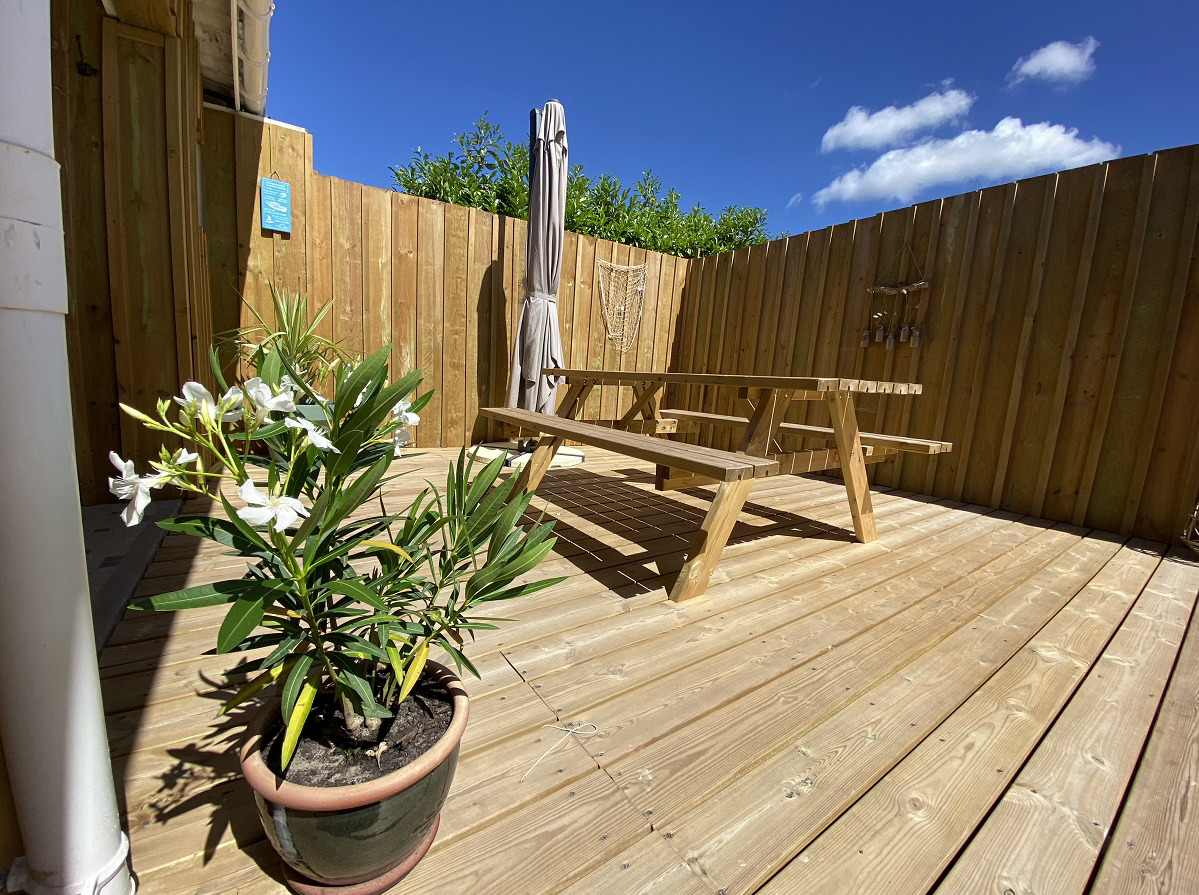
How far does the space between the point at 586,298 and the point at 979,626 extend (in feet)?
12.9

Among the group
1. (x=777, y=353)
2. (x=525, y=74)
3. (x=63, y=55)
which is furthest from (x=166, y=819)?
(x=525, y=74)

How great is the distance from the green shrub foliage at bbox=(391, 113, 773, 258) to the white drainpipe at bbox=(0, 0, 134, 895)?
6.75 metres

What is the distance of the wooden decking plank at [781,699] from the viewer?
998 mm

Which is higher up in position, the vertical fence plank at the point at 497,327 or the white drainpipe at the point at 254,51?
the white drainpipe at the point at 254,51

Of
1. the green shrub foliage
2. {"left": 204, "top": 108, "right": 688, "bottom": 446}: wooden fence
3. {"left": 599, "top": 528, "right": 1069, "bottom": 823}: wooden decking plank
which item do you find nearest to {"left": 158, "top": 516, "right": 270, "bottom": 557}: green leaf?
{"left": 599, "top": 528, "right": 1069, "bottom": 823}: wooden decking plank

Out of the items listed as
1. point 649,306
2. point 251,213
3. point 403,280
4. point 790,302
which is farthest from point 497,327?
point 790,302

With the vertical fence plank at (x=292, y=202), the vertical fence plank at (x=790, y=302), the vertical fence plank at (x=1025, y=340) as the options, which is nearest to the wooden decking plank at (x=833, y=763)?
the vertical fence plank at (x=1025, y=340)

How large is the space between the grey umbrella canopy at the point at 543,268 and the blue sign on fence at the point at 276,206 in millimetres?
1619

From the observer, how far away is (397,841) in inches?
29.0

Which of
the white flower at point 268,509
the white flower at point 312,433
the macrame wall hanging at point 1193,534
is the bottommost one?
the macrame wall hanging at point 1193,534

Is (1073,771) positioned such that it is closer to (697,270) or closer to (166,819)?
(166,819)

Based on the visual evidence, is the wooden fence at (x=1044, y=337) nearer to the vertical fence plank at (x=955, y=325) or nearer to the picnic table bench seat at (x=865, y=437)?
the vertical fence plank at (x=955, y=325)

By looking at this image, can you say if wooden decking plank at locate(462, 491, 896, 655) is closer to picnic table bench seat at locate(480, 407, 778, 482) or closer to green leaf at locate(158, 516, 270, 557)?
picnic table bench seat at locate(480, 407, 778, 482)

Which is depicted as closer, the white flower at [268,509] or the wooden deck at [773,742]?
the white flower at [268,509]
